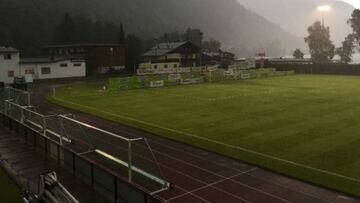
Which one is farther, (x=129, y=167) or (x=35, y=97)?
(x=35, y=97)

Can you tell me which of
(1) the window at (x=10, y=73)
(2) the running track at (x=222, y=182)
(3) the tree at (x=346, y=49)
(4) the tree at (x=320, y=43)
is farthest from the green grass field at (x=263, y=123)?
(4) the tree at (x=320, y=43)

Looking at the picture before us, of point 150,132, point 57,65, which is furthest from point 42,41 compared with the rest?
point 150,132

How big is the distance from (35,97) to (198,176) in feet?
112

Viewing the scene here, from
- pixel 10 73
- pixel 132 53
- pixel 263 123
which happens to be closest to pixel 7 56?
pixel 10 73

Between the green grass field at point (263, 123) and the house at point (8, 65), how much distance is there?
2280 cm

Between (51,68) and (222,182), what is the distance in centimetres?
6048

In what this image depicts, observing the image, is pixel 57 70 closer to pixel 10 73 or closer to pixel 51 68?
pixel 51 68

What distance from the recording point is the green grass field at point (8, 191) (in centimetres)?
1372

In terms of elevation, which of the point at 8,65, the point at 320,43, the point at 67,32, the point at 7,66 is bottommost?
the point at 7,66

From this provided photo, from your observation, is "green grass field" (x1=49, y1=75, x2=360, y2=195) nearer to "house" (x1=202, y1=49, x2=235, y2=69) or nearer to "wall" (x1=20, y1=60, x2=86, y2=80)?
"wall" (x1=20, y1=60, x2=86, y2=80)

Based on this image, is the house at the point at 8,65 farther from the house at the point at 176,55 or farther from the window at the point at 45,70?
the house at the point at 176,55

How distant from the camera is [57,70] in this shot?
70312 millimetres

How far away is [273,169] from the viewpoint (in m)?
16.9

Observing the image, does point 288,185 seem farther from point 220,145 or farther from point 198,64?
point 198,64
